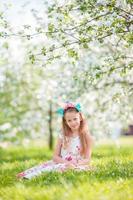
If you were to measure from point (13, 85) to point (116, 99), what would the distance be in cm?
1681

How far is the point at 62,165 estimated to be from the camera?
38.2 feet

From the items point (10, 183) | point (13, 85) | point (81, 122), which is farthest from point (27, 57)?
point (13, 85)

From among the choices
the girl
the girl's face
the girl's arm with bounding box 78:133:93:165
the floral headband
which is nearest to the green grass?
the girl's arm with bounding box 78:133:93:165

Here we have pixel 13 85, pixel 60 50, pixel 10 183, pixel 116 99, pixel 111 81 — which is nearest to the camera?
pixel 10 183

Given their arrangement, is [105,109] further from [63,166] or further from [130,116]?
[63,166]

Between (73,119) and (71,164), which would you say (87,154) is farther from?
(73,119)

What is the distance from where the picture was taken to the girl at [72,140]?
1219 cm

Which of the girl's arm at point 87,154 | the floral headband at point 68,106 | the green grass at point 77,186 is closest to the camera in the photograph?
the green grass at point 77,186

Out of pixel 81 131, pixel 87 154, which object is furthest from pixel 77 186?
pixel 81 131

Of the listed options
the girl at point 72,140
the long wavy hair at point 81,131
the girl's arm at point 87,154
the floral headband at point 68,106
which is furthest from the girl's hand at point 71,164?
the floral headband at point 68,106

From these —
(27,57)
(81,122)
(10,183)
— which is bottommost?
(10,183)

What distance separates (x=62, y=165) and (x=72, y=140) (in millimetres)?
1015

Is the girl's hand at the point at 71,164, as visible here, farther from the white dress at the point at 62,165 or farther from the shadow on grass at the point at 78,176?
the shadow on grass at the point at 78,176

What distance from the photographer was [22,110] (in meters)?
29.8
